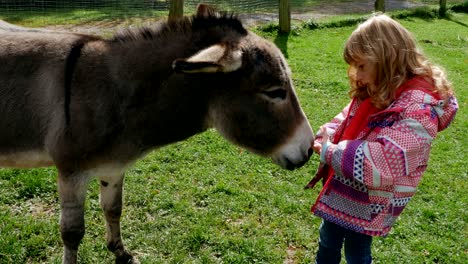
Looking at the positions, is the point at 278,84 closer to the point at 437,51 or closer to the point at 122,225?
the point at 122,225

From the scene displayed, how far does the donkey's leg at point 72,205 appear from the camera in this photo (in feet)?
8.93

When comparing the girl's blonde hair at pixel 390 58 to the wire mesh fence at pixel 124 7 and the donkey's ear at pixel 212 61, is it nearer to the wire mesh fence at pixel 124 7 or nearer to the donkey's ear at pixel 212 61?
the donkey's ear at pixel 212 61

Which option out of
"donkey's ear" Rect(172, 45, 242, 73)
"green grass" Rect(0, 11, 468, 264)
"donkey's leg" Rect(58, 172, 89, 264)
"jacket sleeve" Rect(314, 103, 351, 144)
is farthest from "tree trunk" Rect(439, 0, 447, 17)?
"donkey's leg" Rect(58, 172, 89, 264)

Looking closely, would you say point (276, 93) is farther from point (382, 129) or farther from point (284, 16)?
point (284, 16)

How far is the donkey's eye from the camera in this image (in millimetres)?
2473

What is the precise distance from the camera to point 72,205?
9.13ft

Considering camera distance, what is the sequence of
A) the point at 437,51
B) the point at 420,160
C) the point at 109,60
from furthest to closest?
the point at 437,51 → the point at 109,60 → the point at 420,160

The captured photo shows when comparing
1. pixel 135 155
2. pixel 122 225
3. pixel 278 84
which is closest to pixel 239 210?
pixel 122 225

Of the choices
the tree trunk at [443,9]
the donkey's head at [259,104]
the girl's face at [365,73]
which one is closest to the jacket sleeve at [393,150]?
the girl's face at [365,73]

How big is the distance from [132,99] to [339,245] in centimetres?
163

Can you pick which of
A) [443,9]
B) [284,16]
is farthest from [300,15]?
[443,9]

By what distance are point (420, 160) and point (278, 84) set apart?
86 centimetres

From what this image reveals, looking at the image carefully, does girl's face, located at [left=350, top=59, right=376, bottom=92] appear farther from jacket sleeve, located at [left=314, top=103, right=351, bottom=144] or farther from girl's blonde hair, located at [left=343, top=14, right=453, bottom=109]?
jacket sleeve, located at [left=314, top=103, right=351, bottom=144]

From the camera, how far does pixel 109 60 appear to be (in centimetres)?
266
